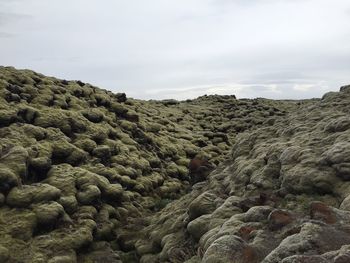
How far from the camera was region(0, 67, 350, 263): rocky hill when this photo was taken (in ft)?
45.8

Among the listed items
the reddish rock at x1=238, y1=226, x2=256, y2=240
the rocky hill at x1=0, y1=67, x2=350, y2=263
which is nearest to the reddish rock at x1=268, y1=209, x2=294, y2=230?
the rocky hill at x1=0, y1=67, x2=350, y2=263

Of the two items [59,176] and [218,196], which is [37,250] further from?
[218,196]

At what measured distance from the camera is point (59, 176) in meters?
28.0

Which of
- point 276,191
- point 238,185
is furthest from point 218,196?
point 276,191

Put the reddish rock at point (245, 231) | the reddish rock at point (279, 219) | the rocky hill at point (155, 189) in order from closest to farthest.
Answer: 1. the rocky hill at point (155, 189)
2. the reddish rock at point (279, 219)
3. the reddish rock at point (245, 231)

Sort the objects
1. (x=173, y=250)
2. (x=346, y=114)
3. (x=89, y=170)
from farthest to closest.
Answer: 1. (x=89, y=170)
2. (x=346, y=114)
3. (x=173, y=250)

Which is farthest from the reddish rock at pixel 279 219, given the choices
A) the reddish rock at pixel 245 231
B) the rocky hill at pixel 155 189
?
the reddish rock at pixel 245 231

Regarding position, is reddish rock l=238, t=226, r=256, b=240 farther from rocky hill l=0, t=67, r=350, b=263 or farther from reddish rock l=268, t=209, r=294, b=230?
reddish rock l=268, t=209, r=294, b=230

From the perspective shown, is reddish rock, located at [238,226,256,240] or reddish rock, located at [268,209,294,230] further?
reddish rock, located at [238,226,256,240]

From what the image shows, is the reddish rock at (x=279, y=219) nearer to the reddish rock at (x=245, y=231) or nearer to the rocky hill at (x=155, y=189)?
the rocky hill at (x=155, y=189)

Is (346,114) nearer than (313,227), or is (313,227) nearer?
(313,227)

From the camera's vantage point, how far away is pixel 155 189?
34.2 metres

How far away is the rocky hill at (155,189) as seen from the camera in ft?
45.8

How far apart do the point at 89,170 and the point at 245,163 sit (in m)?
A: 12.1
